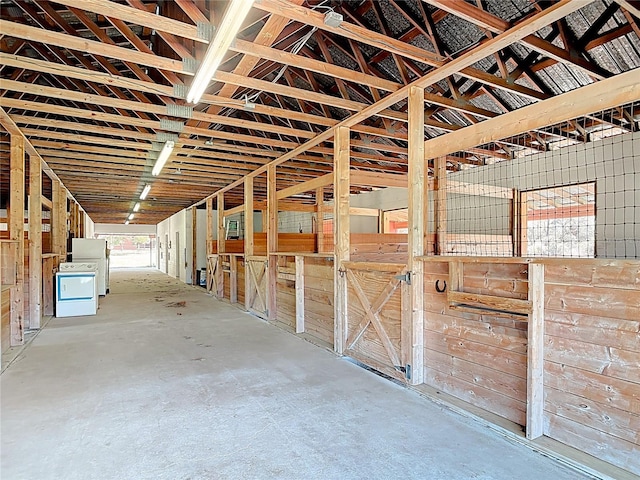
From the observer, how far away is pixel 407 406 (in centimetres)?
295

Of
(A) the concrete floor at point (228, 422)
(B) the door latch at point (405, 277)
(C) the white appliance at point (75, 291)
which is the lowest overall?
(A) the concrete floor at point (228, 422)

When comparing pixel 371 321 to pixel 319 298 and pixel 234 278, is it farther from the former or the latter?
pixel 234 278

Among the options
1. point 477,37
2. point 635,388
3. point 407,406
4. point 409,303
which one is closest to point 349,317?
point 409,303

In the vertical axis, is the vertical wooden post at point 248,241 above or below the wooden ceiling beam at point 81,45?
below

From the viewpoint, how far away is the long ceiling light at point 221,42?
7.56ft

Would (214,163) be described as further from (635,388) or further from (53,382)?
(635,388)

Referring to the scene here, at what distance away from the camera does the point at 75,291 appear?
692 centimetres

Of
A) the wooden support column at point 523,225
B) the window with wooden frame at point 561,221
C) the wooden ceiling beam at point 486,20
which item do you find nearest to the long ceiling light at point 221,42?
the wooden ceiling beam at point 486,20

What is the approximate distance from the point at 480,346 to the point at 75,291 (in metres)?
6.94

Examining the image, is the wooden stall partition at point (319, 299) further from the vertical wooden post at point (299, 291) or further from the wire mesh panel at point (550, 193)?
the wire mesh panel at point (550, 193)

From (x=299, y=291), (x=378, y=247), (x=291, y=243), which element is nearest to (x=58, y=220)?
(x=291, y=243)

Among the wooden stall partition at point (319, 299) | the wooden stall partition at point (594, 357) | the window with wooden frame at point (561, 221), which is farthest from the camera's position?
the window with wooden frame at point (561, 221)

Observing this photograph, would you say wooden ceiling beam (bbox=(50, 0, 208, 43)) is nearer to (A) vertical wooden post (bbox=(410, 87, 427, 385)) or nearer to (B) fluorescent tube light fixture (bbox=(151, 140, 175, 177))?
(A) vertical wooden post (bbox=(410, 87, 427, 385))

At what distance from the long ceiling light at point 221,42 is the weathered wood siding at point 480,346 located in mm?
2338
